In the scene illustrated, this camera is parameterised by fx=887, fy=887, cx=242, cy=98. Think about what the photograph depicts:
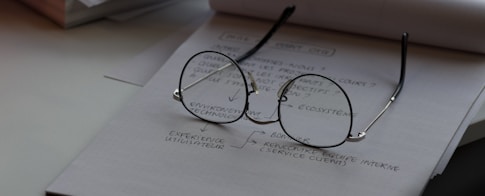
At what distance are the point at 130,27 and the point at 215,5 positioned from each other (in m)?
0.11

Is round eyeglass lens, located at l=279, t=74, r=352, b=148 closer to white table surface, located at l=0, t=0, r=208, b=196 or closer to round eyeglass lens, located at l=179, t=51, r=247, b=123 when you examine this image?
round eyeglass lens, located at l=179, t=51, r=247, b=123

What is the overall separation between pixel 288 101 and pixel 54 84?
0.84 feet

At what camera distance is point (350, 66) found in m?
0.99

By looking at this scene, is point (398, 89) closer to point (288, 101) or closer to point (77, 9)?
point (288, 101)

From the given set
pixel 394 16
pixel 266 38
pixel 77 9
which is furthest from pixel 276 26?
pixel 77 9

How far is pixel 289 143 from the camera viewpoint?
2.77ft

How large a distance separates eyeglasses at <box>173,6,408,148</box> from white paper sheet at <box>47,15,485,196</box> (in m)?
0.01

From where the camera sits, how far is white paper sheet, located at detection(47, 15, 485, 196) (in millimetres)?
778

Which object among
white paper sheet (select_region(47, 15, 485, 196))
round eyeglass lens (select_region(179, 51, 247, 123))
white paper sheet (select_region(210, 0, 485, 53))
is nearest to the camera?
white paper sheet (select_region(47, 15, 485, 196))

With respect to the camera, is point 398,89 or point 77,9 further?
point 77,9

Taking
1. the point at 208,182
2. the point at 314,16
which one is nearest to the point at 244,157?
the point at 208,182

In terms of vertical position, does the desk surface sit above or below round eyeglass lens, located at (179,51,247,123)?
below

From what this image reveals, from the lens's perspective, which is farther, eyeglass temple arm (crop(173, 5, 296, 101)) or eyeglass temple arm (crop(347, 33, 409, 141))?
eyeglass temple arm (crop(173, 5, 296, 101))

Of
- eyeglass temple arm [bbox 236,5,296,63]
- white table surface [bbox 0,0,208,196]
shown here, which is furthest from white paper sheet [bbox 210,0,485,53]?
white table surface [bbox 0,0,208,196]
